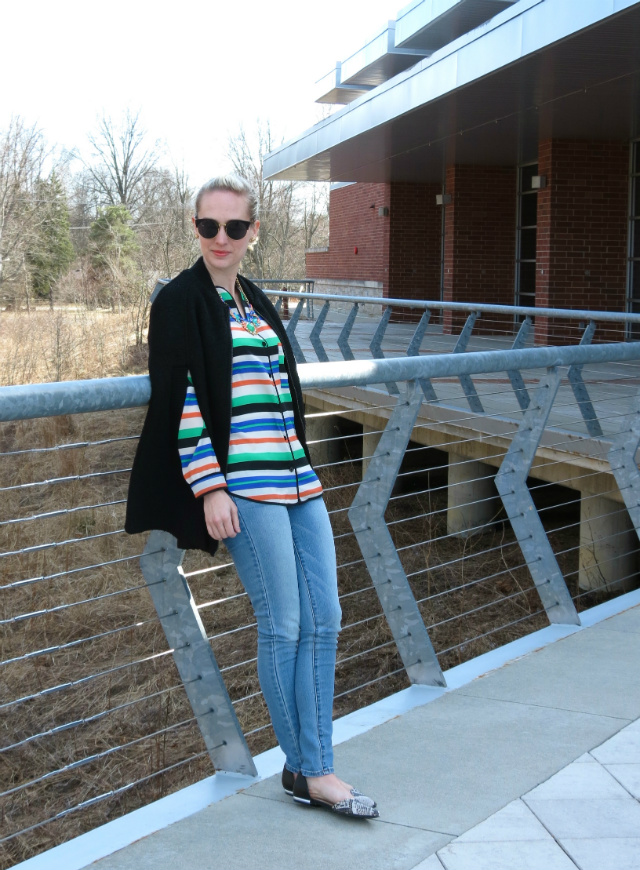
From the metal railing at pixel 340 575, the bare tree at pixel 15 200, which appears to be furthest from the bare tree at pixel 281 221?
the metal railing at pixel 340 575

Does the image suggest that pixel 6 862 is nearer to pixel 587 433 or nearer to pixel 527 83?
pixel 587 433

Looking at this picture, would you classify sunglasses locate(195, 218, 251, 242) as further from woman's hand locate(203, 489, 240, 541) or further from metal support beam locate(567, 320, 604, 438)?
metal support beam locate(567, 320, 604, 438)

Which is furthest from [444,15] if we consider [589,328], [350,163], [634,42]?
[589,328]

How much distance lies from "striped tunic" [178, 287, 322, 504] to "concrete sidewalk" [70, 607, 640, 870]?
2.59ft

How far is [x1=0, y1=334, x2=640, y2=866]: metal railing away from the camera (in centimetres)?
264

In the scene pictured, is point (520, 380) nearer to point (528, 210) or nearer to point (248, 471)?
point (248, 471)

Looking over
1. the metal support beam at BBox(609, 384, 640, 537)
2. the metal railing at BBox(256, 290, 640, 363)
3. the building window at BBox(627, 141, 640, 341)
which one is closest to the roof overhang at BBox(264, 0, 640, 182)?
the building window at BBox(627, 141, 640, 341)

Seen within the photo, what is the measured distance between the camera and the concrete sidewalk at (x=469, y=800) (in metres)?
2.24

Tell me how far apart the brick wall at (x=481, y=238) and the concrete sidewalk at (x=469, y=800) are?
1414cm

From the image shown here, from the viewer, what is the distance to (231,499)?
2.36m

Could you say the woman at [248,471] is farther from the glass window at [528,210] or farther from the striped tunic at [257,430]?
the glass window at [528,210]

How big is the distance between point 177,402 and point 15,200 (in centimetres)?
3289

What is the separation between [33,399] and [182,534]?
469 millimetres

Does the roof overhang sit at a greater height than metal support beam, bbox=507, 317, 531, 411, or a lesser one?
greater
